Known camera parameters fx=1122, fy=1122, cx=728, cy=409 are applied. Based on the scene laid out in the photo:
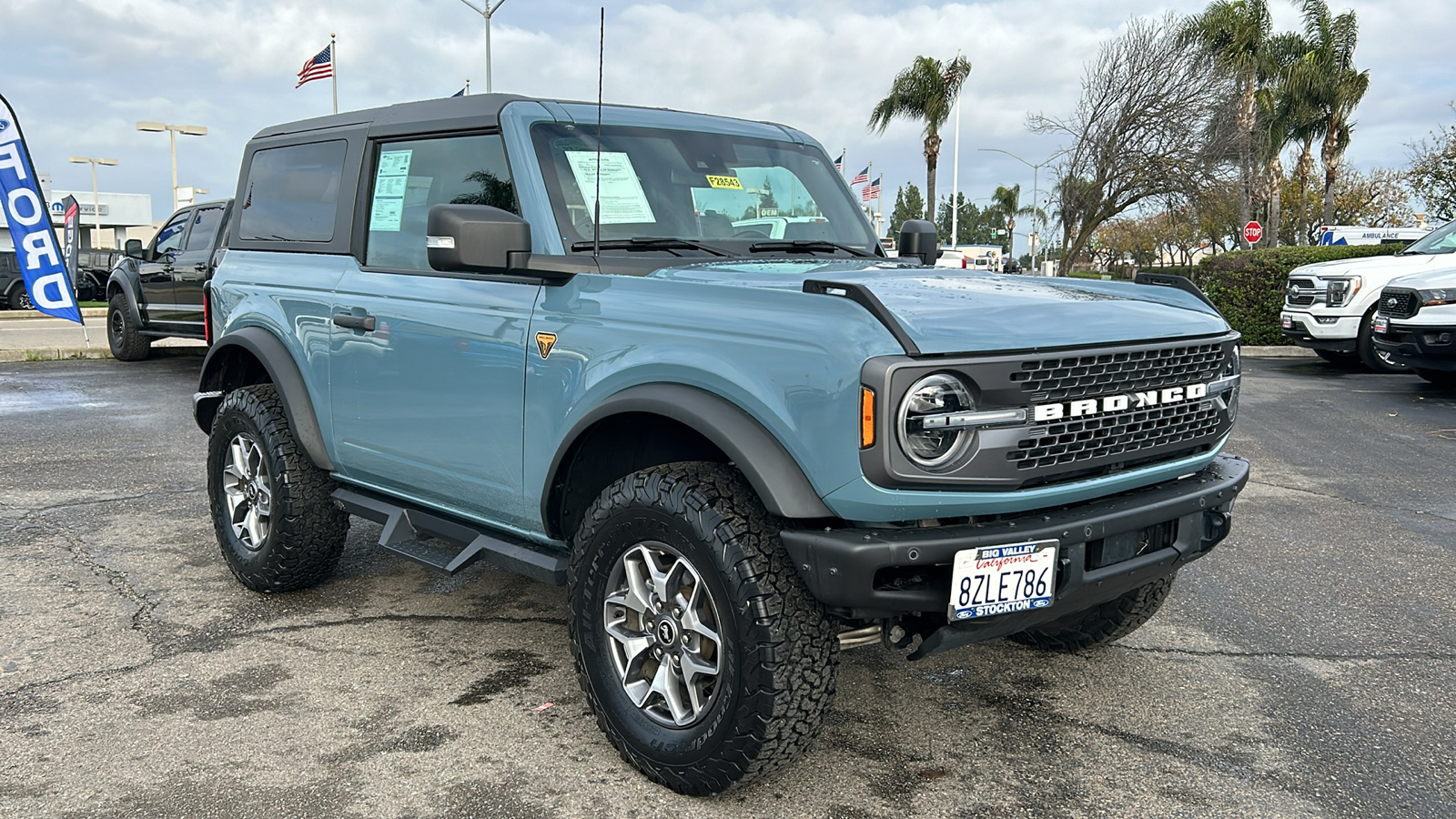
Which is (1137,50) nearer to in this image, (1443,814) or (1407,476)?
(1407,476)

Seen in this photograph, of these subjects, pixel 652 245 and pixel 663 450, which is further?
pixel 652 245

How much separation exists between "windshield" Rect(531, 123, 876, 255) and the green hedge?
46.9 ft

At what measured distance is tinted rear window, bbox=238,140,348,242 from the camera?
4566 mm

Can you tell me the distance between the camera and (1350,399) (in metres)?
11.3

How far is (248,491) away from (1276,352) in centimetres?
1551

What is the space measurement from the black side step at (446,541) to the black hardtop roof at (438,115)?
1412 mm

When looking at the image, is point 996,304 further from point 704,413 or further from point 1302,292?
point 1302,292

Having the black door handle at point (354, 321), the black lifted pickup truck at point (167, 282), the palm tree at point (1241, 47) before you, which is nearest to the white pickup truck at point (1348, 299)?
the black door handle at point (354, 321)

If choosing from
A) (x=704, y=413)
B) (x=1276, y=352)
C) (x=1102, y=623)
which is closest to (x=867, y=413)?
(x=704, y=413)

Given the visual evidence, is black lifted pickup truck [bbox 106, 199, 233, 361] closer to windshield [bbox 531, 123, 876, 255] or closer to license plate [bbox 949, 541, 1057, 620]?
windshield [bbox 531, 123, 876, 255]

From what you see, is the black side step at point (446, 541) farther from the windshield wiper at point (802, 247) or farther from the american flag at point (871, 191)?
the american flag at point (871, 191)

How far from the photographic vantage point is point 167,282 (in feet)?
45.6

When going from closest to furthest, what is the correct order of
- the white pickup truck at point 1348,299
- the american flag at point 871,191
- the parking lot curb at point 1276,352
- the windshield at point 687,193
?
the windshield at point 687,193
the white pickup truck at point 1348,299
the parking lot curb at point 1276,352
the american flag at point 871,191

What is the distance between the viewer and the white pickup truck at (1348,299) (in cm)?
1296
